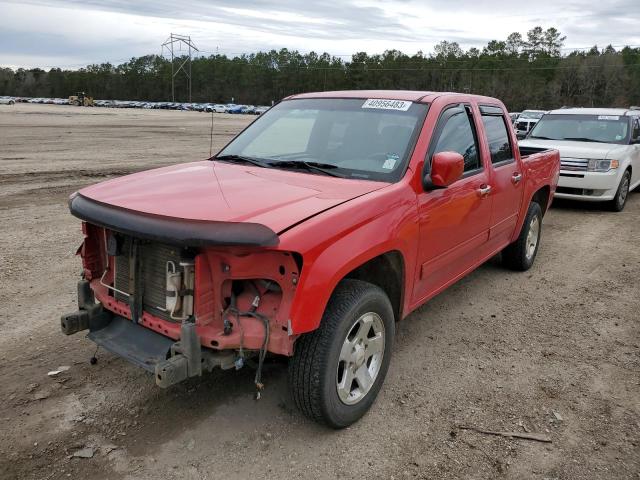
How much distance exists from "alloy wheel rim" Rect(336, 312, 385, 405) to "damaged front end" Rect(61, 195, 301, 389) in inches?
19.2

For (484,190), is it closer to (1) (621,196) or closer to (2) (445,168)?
(2) (445,168)

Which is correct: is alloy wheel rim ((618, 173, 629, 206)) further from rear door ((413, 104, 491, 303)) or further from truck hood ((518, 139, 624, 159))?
rear door ((413, 104, 491, 303))

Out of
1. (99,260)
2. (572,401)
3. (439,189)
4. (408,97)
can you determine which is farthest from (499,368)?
(99,260)

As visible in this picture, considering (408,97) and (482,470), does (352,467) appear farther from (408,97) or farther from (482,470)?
(408,97)

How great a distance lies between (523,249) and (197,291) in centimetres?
432

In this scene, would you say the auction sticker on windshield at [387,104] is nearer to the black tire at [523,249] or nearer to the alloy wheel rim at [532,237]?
the black tire at [523,249]

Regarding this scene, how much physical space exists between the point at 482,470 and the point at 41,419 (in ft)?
8.24

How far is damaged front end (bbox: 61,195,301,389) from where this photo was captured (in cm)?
264

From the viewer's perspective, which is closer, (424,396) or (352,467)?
(352,467)

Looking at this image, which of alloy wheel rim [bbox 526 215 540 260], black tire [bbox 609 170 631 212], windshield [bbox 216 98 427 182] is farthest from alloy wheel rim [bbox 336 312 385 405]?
black tire [bbox 609 170 631 212]

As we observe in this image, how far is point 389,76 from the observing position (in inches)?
4286

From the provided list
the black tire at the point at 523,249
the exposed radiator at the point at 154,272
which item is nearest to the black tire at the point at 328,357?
the exposed radiator at the point at 154,272

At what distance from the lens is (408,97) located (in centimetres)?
415

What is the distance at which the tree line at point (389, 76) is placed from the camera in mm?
95062
